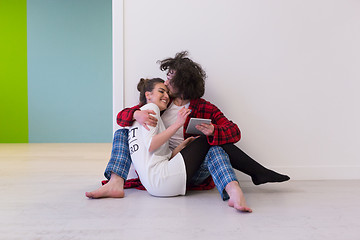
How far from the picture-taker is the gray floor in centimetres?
107

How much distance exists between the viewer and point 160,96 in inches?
68.4

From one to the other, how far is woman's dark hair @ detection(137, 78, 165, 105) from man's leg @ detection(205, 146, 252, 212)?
17.6 inches

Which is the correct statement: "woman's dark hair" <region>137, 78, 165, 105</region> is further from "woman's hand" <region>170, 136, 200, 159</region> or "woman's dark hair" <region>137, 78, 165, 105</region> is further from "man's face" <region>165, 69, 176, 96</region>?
"woman's hand" <region>170, 136, 200, 159</region>

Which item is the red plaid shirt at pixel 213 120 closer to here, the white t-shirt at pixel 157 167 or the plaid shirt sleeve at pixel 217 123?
the plaid shirt sleeve at pixel 217 123

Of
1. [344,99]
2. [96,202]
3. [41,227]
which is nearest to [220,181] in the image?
[96,202]

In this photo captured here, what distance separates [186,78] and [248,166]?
20.6 inches

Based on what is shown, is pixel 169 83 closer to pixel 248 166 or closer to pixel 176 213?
pixel 248 166

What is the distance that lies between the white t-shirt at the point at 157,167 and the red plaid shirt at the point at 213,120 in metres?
0.13

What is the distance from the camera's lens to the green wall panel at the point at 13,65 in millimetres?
4426

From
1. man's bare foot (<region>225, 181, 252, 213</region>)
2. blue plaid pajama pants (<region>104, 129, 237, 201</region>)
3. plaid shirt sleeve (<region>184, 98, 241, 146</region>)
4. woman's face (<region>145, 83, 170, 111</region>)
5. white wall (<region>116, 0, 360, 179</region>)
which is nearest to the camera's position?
man's bare foot (<region>225, 181, 252, 213</region>)

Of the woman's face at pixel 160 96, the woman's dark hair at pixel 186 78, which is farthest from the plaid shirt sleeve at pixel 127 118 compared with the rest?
the woman's dark hair at pixel 186 78

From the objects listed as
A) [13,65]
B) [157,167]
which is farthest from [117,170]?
[13,65]

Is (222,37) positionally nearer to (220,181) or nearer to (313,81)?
(313,81)

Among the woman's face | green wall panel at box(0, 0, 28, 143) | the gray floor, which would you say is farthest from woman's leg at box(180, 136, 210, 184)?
green wall panel at box(0, 0, 28, 143)
